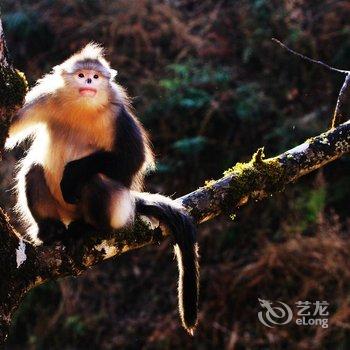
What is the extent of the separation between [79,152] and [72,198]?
0.92ft

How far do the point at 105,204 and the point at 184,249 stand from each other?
16.1 inches

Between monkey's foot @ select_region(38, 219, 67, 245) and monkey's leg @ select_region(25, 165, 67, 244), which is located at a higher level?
monkey's leg @ select_region(25, 165, 67, 244)

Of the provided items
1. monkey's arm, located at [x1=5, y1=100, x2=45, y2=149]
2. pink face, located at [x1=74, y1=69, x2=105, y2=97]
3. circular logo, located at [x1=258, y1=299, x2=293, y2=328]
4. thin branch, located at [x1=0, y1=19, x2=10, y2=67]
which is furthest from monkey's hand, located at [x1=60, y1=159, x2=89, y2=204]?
circular logo, located at [x1=258, y1=299, x2=293, y2=328]

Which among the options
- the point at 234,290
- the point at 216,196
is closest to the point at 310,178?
the point at 234,290

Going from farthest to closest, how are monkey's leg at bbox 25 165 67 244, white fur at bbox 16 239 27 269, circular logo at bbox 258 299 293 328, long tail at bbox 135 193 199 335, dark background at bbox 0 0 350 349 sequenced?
1. dark background at bbox 0 0 350 349
2. circular logo at bbox 258 299 293 328
3. monkey's leg at bbox 25 165 67 244
4. long tail at bbox 135 193 199 335
5. white fur at bbox 16 239 27 269

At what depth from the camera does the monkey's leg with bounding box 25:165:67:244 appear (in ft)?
10.3

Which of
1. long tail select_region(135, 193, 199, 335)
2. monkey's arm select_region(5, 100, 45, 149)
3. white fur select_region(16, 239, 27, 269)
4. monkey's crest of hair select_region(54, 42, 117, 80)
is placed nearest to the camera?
white fur select_region(16, 239, 27, 269)

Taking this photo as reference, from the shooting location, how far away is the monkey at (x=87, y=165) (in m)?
2.96

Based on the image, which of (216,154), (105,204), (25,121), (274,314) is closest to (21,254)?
(105,204)

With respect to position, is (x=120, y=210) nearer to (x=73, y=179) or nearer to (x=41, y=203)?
(x=73, y=179)

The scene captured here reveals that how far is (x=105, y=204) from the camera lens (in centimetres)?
295

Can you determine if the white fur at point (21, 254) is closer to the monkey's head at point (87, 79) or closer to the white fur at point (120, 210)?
the white fur at point (120, 210)

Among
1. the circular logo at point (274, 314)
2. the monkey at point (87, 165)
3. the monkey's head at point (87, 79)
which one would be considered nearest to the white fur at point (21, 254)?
the monkey at point (87, 165)

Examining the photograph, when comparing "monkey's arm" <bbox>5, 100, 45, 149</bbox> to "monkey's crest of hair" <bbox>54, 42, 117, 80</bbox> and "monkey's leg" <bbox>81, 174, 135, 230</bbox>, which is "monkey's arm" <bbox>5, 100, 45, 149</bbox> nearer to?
"monkey's crest of hair" <bbox>54, 42, 117, 80</bbox>
